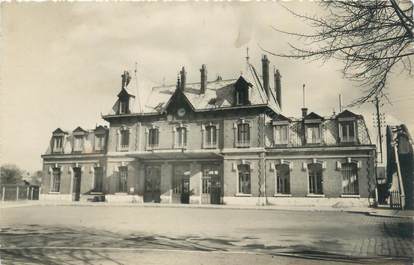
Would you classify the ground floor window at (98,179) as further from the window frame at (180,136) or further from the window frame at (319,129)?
the window frame at (319,129)

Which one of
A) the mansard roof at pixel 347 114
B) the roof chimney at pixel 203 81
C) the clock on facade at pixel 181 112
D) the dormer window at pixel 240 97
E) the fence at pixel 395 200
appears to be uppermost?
the roof chimney at pixel 203 81

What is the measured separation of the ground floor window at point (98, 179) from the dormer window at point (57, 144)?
3.87 m

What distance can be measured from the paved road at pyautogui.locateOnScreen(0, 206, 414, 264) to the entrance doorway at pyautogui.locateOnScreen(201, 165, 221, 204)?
11.3 m

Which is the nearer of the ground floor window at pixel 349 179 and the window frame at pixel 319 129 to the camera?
the ground floor window at pixel 349 179

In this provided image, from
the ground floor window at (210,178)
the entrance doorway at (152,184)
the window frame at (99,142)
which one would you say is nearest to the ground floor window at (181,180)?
the ground floor window at (210,178)

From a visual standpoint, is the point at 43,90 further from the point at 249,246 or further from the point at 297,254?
the point at 297,254

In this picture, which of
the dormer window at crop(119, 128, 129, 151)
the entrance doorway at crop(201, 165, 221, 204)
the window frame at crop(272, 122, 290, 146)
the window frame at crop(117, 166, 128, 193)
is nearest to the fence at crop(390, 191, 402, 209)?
the window frame at crop(272, 122, 290, 146)

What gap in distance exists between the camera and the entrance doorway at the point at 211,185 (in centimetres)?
2498

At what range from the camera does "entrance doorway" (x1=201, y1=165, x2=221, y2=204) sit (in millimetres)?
24984

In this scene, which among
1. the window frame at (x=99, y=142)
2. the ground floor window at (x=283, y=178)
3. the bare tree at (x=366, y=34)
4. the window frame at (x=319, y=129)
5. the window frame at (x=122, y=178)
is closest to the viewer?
the bare tree at (x=366, y=34)

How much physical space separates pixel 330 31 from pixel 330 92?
4644 millimetres

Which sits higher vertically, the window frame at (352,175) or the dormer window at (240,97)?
the dormer window at (240,97)

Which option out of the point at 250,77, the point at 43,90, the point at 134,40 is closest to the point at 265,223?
the point at 134,40

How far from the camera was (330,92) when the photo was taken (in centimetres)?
1084
